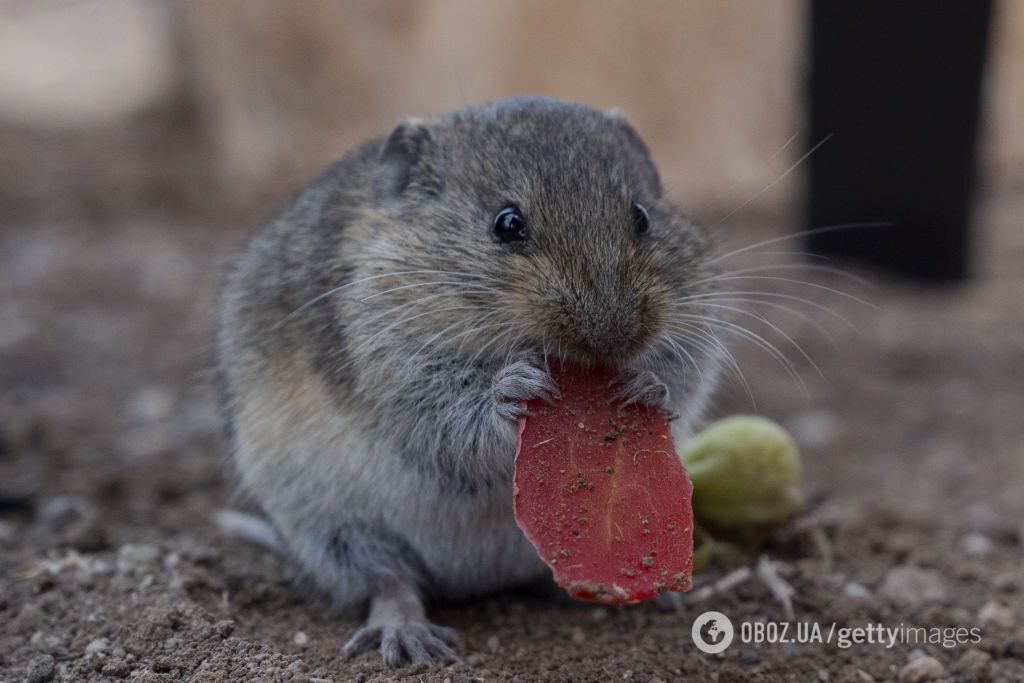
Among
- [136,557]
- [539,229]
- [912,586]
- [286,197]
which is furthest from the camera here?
[286,197]

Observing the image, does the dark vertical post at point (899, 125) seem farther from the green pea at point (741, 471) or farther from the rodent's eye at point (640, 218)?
the rodent's eye at point (640, 218)

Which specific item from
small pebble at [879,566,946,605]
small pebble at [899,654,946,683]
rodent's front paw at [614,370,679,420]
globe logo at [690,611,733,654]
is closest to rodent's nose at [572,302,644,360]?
rodent's front paw at [614,370,679,420]

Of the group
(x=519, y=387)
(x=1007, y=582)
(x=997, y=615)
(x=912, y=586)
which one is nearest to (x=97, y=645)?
(x=519, y=387)

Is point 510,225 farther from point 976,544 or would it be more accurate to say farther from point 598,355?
point 976,544

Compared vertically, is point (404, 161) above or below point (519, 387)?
above

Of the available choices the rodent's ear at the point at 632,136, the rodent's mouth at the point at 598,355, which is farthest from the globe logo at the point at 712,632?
the rodent's ear at the point at 632,136
